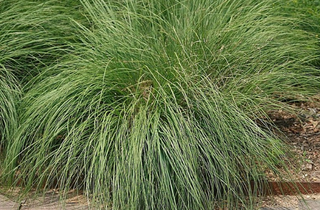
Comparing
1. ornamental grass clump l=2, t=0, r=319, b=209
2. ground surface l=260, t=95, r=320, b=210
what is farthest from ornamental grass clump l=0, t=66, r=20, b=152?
ground surface l=260, t=95, r=320, b=210

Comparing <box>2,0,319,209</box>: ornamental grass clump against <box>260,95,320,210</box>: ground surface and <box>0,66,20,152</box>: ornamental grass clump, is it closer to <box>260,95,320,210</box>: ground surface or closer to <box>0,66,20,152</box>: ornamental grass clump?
<box>0,66,20,152</box>: ornamental grass clump

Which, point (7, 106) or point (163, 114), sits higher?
point (7, 106)

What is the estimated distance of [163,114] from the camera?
12.3 feet

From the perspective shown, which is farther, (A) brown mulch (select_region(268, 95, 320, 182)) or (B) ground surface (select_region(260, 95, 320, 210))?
(A) brown mulch (select_region(268, 95, 320, 182))

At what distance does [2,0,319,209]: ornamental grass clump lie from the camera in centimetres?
355

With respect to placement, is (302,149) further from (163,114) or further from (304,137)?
(163,114)

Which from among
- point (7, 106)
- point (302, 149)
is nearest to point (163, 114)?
point (7, 106)

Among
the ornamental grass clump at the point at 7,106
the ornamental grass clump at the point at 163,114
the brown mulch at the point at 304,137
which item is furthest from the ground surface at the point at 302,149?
the ornamental grass clump at the point at 7,106

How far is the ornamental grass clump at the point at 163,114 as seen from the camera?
140 inches

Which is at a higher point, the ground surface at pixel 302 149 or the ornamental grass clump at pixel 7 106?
the ornamental grass clump at pixel 7 106

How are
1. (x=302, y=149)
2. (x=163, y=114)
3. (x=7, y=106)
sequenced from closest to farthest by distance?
(x=163, y=114) < (x=7, y=106) < (x=302, y=149)

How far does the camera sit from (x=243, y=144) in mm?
3666

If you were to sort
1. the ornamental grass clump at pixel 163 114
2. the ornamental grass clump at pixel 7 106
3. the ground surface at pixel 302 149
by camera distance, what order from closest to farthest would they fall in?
the ornamental grass clump at pixel 163 114
the ground surface at pixel 302 149
the ornamental grass clump at pixel 7 106

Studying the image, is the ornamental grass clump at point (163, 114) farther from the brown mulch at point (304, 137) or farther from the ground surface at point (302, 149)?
the brown mulch at point (304, 137)
